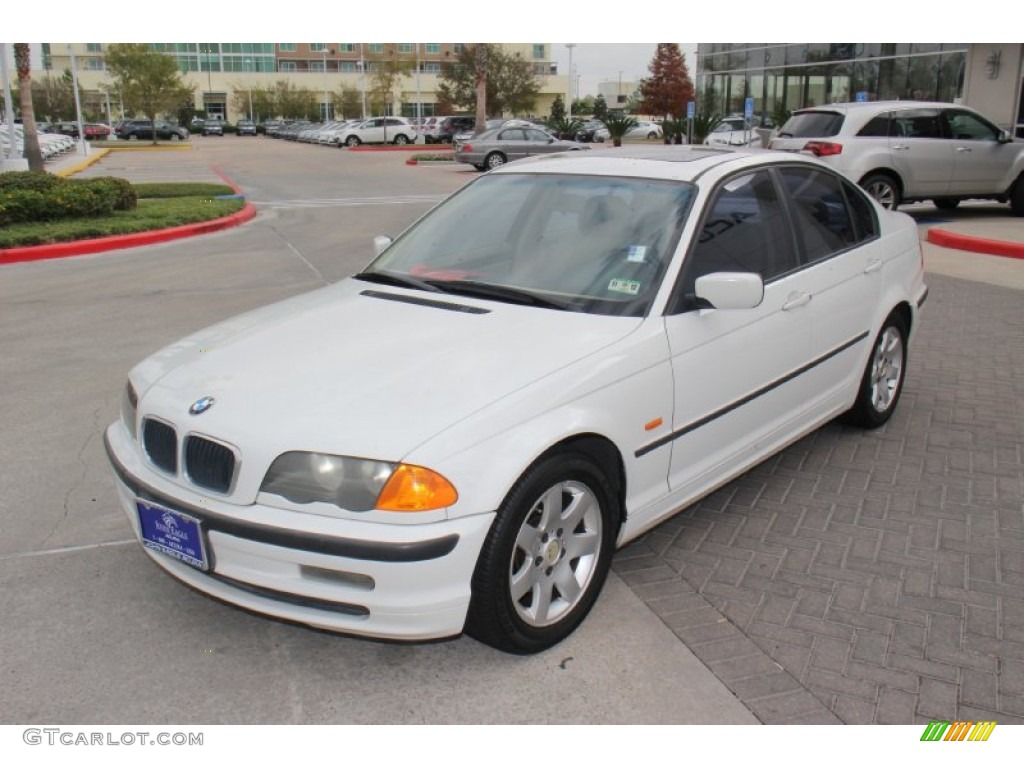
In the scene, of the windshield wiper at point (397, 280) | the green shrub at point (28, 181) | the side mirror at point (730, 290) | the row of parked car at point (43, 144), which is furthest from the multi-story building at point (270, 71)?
the side mirror at point (730, 290)

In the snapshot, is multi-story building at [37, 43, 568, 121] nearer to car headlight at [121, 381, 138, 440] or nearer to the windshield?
the windshield

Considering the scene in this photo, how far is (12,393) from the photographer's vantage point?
20.3 ft

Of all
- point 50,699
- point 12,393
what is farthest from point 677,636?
point 12,393

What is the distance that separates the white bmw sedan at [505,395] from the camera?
2.88 m

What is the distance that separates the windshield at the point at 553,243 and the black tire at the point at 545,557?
80 centimetres

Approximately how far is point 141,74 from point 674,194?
2190 inches

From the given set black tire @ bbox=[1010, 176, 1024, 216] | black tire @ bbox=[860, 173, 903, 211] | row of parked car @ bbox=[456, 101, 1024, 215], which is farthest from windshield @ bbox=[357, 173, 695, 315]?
black tire @ bbox=[1010, 176, 1024, 216]

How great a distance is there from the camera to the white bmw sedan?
9.44ft

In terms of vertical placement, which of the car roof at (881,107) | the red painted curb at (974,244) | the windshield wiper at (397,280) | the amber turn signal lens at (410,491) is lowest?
the red painted curb at (974,244)

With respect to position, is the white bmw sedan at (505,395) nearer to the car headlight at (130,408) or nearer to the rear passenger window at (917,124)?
the car headlight at (130,408)

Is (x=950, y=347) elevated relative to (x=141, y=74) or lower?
lower

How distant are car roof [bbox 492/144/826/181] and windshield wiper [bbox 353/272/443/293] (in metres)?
0.88

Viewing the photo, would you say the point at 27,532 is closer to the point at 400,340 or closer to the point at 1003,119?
the point at 400,340

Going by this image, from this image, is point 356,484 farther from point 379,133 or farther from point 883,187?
point 379,133
